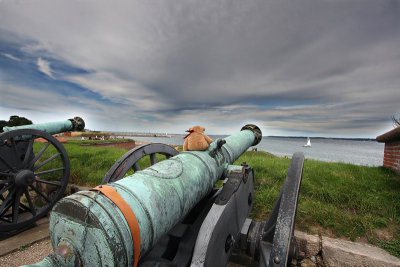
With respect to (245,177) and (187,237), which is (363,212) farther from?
(187,237)

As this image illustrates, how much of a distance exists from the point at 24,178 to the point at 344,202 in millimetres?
5837

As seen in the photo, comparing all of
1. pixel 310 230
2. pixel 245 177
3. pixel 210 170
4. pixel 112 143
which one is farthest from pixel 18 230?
pixel 112 143

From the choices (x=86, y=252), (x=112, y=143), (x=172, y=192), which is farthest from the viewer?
(x=112, y=143)

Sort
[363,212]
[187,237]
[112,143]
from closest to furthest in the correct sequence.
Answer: [187,237] < [363,212] < [112,143]

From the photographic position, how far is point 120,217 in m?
1.08

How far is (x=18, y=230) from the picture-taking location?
156 inches

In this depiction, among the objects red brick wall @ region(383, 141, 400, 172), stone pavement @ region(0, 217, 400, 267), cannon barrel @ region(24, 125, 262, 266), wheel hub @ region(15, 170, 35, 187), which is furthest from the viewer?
red brick wall @ region(383, 141, 400, 172)

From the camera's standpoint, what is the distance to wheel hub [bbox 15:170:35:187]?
3816 millimetres

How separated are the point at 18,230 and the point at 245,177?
4.60m

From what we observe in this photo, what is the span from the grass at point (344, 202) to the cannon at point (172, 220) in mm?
1103

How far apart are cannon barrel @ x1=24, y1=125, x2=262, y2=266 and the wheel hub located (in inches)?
146

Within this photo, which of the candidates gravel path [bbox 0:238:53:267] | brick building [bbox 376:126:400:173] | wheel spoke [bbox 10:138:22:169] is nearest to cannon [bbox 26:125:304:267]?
gravel path [bbox 0:238:53:267]

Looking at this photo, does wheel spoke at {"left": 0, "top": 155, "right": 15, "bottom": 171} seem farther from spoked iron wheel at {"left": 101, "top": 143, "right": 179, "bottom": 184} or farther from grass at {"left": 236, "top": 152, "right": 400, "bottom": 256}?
grass at {"left": 236, "top": 152, "right": 400, "bottom": 256}

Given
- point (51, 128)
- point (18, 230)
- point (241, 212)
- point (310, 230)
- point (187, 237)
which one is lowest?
point (18, 230)
